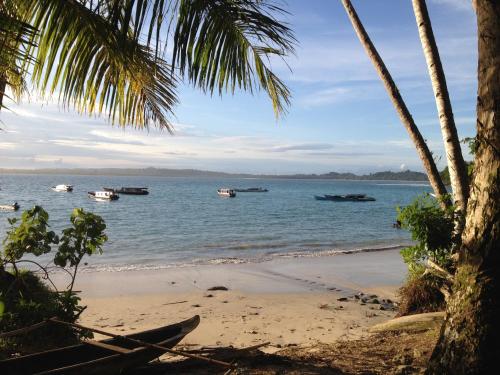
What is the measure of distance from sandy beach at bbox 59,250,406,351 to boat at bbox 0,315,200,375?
2650 mm

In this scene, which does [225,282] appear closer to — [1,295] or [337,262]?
[337,262]

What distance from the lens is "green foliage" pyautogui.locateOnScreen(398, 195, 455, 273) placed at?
6.68 meters

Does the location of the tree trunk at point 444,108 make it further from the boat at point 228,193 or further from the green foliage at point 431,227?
the boat at point 228,193

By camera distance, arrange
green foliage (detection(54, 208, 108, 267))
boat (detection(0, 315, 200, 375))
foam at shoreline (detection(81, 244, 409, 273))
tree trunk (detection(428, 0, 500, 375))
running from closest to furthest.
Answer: tree trunk (detection(428, 0, 500, 375)) < boat (detection(0, 315, 200, 375)) < green foliage (detection(54, 208, 108, 267)) < foam at shoreline (detection(81, 244, 409, 273))

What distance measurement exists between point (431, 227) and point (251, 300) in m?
5.44

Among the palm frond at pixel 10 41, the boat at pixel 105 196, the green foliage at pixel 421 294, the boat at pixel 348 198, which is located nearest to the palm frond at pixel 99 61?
the palm frond at pixel 10 41

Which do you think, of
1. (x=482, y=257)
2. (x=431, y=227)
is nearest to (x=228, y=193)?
(x=431, y=227)

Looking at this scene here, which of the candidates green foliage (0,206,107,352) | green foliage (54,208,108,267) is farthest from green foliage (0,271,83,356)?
green foliage (54,208,108,267)

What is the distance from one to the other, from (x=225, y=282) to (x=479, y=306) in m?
10.7

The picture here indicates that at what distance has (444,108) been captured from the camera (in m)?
6.50

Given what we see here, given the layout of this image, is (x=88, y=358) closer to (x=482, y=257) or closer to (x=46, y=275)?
(x=46, y=275)

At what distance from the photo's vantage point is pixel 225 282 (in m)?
13.2

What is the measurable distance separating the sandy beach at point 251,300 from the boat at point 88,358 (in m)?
2.65

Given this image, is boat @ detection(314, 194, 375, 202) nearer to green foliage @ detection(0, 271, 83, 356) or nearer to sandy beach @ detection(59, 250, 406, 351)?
sandy beach @ detection(59, 250, 406, 351)
